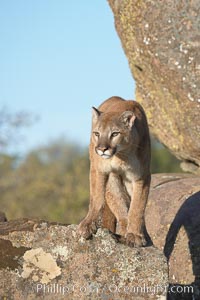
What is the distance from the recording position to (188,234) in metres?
13.4

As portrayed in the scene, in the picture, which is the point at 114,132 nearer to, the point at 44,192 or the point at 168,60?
the point at 168,60

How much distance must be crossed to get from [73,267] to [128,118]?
8.39 feet

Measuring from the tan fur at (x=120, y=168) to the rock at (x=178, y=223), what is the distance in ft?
7.20

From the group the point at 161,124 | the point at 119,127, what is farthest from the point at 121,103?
the point at 161,124

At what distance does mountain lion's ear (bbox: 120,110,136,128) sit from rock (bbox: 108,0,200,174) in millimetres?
3313

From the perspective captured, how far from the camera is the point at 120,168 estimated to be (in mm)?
10773

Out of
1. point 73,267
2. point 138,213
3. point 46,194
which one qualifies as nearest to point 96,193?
point 138,213

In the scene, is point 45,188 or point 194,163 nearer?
point 194,163

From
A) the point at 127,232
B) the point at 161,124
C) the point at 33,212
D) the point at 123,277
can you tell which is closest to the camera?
the point at 123,277

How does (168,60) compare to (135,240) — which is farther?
(168,60)

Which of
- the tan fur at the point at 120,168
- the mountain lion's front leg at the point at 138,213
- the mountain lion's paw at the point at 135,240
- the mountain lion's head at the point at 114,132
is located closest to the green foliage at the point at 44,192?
the tan fur at the point at 120,168

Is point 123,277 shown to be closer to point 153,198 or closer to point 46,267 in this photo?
point 46,267

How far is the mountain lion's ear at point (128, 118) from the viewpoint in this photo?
10688mm

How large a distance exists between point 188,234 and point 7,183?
25937mm
